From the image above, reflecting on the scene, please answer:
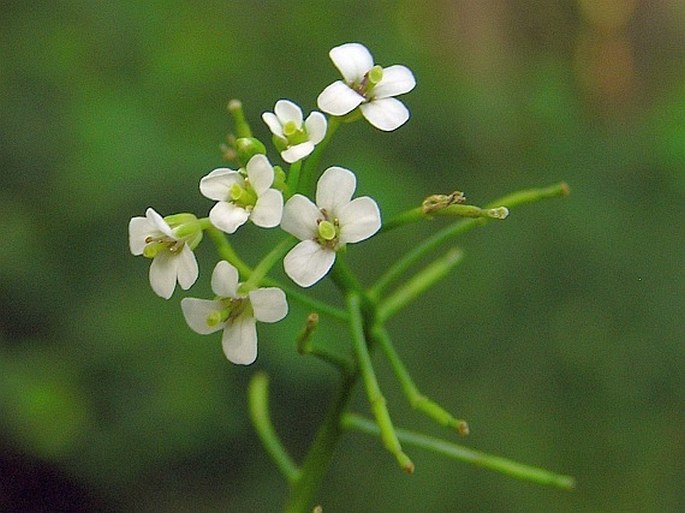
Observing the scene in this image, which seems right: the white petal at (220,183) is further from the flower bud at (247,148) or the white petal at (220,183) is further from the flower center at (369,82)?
the flower center at (369,82)

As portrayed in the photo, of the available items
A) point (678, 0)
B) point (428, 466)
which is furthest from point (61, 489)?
point (678, 0)

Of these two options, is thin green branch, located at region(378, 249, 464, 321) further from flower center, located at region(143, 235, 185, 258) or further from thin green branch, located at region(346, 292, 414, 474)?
flower center, located at region(143, 235, 185, 258)

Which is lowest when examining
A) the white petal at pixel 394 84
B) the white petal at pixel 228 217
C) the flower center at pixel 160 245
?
the flower center at pixel 160 245

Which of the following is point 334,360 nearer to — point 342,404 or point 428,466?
point 342,404

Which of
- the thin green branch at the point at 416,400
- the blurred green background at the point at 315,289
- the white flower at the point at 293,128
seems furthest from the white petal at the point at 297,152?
the blurred green background at the point at 315,289

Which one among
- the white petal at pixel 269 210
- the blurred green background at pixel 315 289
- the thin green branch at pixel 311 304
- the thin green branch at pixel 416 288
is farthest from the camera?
the blurred green background at pixel 315 289

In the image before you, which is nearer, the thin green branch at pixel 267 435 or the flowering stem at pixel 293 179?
the flowering stem at pixel 293 179
